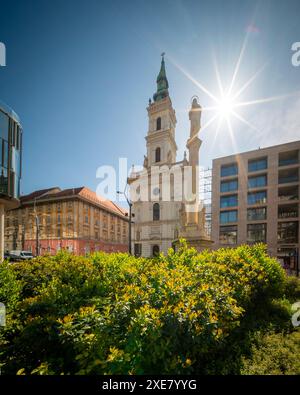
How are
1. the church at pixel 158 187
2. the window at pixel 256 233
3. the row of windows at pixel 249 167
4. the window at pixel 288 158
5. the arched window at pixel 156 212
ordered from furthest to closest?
1. the arched window at pixel 156 212
2. the church at pixel 158 187
3. the row of windows at pixel 249 167
4. the window at pixel 256 233
5. the window at pixel 288 158

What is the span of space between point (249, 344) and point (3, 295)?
6.11m

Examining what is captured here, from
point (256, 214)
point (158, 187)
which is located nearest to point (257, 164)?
point (256, 214)

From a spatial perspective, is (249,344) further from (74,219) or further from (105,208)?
(105,208)

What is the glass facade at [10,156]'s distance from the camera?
484 inches

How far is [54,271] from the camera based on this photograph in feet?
22.5

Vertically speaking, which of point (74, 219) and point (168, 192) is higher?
point (168, 192)

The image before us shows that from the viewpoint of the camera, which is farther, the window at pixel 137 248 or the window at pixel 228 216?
the window at pixel 137 248

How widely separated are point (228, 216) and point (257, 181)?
7.66 meters

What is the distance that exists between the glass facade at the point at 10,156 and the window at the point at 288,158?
36041 mm

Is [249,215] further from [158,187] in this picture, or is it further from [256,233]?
[158,187]

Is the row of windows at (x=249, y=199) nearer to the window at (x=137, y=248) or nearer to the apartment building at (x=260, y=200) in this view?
the apartment building at (x=260, y=200)

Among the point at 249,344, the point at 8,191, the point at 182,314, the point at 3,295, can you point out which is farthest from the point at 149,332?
the point at 8,191

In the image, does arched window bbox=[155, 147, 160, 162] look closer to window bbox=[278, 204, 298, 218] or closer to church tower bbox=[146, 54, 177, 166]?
church tower bbox=[146, 54, 177, 166]

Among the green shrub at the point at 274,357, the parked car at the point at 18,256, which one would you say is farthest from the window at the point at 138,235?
the green shrub at the point at 274,357
